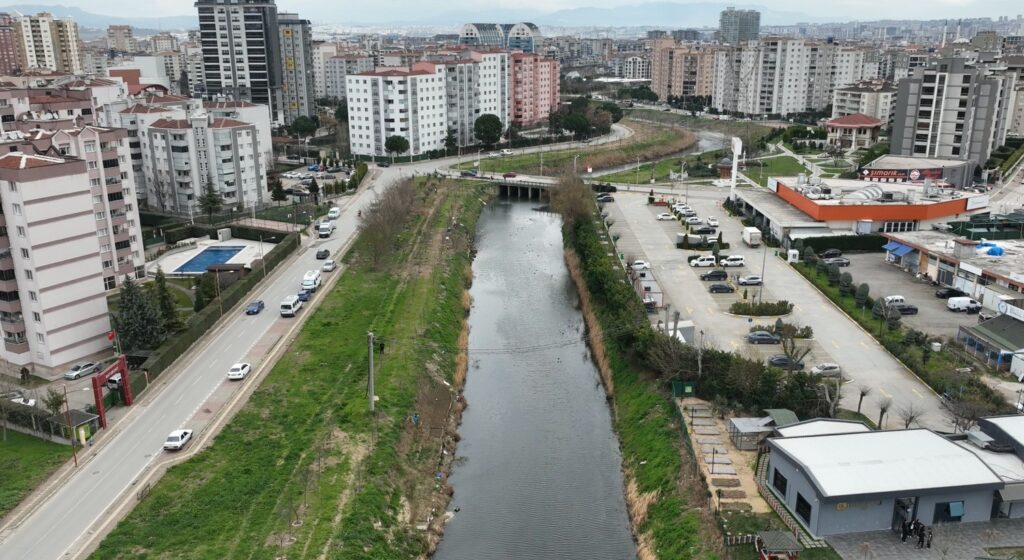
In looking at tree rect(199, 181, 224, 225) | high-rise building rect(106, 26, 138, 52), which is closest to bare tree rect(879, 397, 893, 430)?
tree rect(199, 181, 224, 225)

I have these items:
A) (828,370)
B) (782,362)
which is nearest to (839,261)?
(782,362)

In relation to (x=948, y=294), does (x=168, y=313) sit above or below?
above

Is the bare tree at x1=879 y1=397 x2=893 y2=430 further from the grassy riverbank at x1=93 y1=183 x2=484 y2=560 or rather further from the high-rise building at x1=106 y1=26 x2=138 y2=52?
the high-rise building at x1=106 y1=26 x2=138 y2=52

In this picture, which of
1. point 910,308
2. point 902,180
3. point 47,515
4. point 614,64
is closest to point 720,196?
point 902,180

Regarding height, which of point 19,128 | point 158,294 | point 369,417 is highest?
point 19,128

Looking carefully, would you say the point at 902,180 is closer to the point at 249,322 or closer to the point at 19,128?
the point at 249,322

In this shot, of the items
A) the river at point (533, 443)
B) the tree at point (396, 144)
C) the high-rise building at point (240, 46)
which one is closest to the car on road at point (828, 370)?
the river at point (533, 443)

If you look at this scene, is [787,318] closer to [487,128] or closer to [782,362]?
[782,362]
